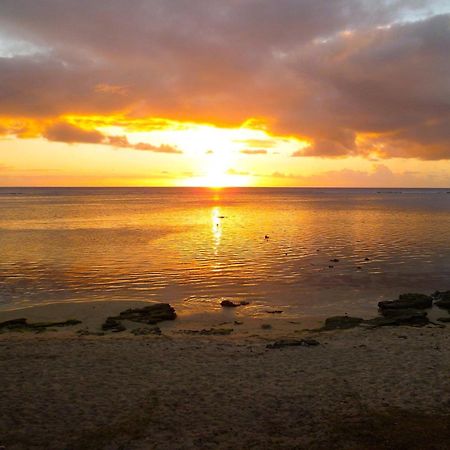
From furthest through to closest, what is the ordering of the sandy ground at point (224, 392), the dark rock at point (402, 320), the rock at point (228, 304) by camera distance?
the rock at point (228, 304) < the dark rock at point (402, 320) < the sandy ground at point (224, 392)

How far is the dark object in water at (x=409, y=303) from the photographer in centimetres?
2903

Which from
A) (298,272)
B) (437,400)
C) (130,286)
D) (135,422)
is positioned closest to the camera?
(135,422)

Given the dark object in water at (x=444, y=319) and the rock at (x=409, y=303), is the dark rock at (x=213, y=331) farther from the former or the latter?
the dark object in water at (x=444, y=319)

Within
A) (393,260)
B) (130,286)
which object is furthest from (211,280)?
(393,260)

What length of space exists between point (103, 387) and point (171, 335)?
7.78 meters

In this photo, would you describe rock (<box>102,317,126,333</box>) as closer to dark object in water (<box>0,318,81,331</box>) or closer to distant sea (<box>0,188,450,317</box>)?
dark object in water (<box>0,318,81,331</box>)

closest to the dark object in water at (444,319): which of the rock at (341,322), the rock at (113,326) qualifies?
the rock at (341,322)

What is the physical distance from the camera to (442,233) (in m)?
72.9

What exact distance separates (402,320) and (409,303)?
3995 millimetres

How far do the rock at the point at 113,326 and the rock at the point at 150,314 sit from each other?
2.67 feet

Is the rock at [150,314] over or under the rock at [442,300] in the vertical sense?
under

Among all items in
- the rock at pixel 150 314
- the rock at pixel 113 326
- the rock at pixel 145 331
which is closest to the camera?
the rock at pixel 145 331

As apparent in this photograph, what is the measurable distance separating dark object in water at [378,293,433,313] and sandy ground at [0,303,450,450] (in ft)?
18.1

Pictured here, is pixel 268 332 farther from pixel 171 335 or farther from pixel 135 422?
pixel 135 422
